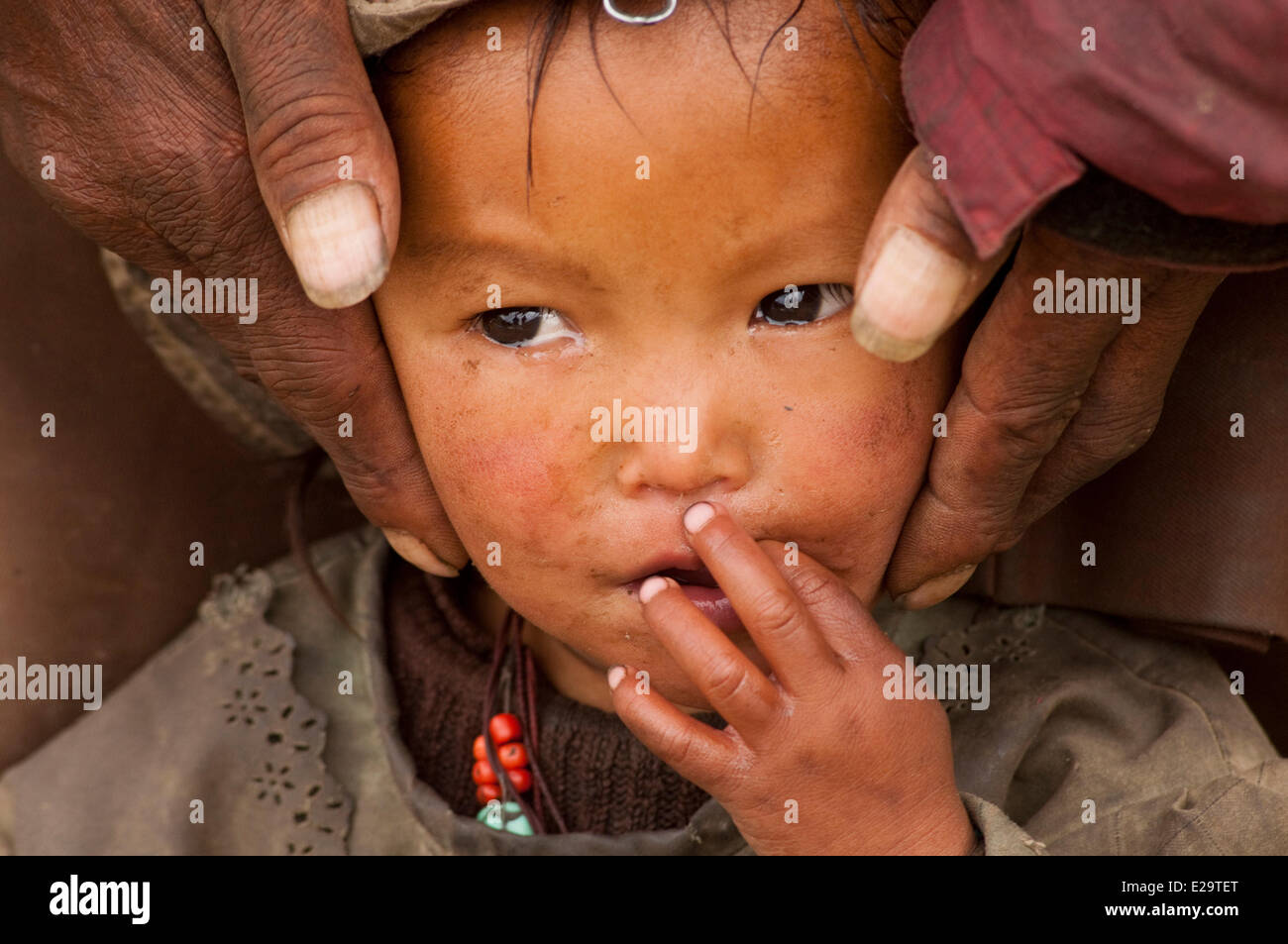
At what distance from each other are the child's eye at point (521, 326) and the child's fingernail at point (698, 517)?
0.57 ft

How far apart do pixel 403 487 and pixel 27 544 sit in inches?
25.4

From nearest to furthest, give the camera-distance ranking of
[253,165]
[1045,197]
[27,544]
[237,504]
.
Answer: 1. [1045,197]
2. [253,165]
3. [27,544]
4. [237,504]

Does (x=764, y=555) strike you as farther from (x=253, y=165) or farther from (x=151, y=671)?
(x=151, y=671)

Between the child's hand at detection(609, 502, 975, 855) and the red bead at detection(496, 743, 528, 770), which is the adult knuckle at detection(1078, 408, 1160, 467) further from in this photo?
the red bead at detection(496, 743, 528, 770)

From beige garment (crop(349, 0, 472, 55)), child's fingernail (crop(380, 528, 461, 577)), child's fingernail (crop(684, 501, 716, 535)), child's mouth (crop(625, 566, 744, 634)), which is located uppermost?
beige garment (crop(349, 0, 472, 55))

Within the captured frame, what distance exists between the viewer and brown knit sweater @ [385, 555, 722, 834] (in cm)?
136

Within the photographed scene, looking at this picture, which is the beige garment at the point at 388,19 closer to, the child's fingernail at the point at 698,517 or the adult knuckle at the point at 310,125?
the adult knuckle at the point at 310,125

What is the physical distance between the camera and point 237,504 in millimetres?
1725

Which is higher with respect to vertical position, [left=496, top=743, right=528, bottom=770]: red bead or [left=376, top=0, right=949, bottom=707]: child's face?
[left=376, top=0, right=949, bottom=707]: child's face

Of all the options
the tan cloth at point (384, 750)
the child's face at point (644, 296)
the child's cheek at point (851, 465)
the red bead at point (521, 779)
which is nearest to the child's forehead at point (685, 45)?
the child's face at point (644, 296)

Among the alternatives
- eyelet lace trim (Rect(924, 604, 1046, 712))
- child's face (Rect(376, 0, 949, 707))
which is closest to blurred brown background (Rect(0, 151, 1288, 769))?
eyelet lace trim (Rect(924, 604, 1046, 712))

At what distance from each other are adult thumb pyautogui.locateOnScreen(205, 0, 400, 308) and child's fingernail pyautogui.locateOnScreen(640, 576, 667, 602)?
33cm

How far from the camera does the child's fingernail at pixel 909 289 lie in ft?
2.71
